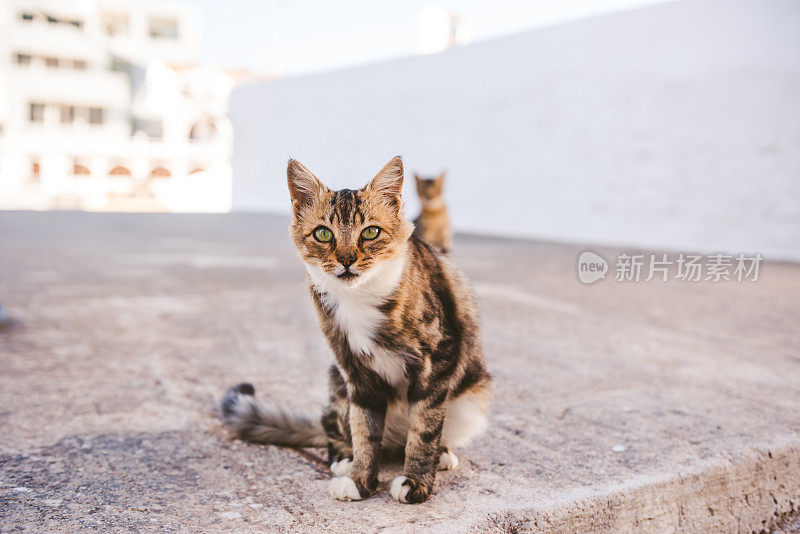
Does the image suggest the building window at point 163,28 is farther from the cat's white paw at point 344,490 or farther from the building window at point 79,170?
Answer: the cat's white paw at point 344,490

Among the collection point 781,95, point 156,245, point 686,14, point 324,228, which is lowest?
point 156,245

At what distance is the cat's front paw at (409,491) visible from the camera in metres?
1.43

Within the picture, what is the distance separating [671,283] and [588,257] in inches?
65.1

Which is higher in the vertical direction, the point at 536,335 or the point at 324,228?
the point at 324,228

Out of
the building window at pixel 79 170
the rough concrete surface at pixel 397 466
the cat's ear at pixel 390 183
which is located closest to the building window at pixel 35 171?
the building window at pixel 79 170

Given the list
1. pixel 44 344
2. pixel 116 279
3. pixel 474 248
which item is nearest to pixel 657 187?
pixel 474 248

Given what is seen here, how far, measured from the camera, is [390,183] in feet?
4.89

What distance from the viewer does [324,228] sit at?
4.78 feet

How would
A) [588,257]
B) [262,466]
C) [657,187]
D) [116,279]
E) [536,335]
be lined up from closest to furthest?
[262,466] < [536,335] < [116,279] < [588,257] < [657,187]

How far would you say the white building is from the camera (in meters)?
24.6

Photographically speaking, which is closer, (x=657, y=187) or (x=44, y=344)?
(x=44, y=344)

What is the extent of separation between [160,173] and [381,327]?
2831 cm

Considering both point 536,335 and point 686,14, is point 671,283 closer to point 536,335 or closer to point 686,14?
point 536,335

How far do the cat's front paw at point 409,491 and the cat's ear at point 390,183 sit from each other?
658 mm
